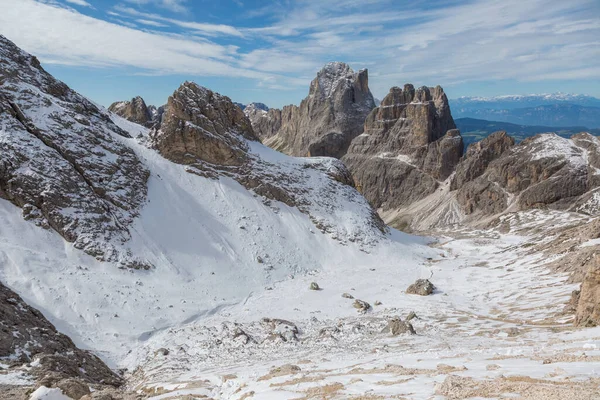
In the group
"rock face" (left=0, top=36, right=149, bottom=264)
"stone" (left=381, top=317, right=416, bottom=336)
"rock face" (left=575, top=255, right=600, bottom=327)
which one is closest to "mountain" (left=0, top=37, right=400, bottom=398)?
"rock face" (left=0, top=36, right=149, bottom=264)

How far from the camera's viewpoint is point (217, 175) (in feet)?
160

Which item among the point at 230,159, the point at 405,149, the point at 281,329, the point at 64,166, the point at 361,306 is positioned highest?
the point at 405,149

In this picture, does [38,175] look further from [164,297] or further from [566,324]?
[566,324]

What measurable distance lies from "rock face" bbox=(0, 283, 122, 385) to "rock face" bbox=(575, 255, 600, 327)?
22.3 m

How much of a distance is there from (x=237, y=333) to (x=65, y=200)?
2035 cm

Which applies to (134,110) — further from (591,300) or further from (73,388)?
(591,300)

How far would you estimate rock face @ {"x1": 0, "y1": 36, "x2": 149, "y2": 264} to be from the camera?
103 ft

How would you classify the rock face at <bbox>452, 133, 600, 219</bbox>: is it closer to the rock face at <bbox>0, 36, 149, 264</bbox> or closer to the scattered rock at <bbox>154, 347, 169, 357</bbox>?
the rock face at <bbox>0, 36, 149, 264</bbox>

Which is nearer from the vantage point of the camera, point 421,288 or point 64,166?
point 421,288

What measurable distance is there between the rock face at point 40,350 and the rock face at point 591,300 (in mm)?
22305

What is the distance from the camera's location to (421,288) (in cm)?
3416

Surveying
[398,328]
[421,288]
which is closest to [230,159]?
[421,288]

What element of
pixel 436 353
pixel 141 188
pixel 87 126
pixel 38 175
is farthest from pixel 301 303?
pixel 87 126

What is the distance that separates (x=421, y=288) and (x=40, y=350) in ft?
93.3
